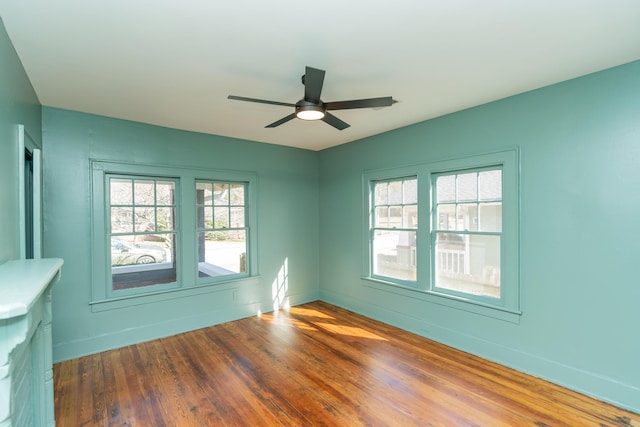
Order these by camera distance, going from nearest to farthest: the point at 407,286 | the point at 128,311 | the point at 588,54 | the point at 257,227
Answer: the point at 588,54
the point at 128,311
the point at 407,286
the point at 257,227

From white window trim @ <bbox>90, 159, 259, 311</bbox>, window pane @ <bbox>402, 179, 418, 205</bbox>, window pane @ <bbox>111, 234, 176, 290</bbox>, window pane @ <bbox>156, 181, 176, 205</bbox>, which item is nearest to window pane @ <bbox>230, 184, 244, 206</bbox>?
white window trim @ <bbox>90, 159, 259, 311</bbox>

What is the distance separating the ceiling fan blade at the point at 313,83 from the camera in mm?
2004

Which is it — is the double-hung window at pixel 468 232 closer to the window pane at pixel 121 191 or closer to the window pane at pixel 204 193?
the window pane at pixel 204 193

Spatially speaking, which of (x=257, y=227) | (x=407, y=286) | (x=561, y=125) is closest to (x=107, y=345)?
(x=257, y=227)

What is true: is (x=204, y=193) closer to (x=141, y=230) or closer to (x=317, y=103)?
(x=141, y=230)

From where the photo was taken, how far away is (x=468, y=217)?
3.65m

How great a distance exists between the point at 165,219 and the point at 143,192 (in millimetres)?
440

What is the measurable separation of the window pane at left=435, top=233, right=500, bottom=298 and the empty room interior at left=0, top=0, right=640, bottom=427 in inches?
0.9

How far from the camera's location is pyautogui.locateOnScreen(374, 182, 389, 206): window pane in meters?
4.62

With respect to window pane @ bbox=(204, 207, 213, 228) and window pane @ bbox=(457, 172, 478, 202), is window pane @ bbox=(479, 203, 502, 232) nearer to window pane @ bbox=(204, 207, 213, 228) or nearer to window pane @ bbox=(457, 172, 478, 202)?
window pane @ bbox=(457, 172, 478, 202)

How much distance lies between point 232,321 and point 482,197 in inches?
148

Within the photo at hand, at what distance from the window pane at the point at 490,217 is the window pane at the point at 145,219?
4066 mm

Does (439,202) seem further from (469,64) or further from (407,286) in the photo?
(469,64)

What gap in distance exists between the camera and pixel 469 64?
2.48m
